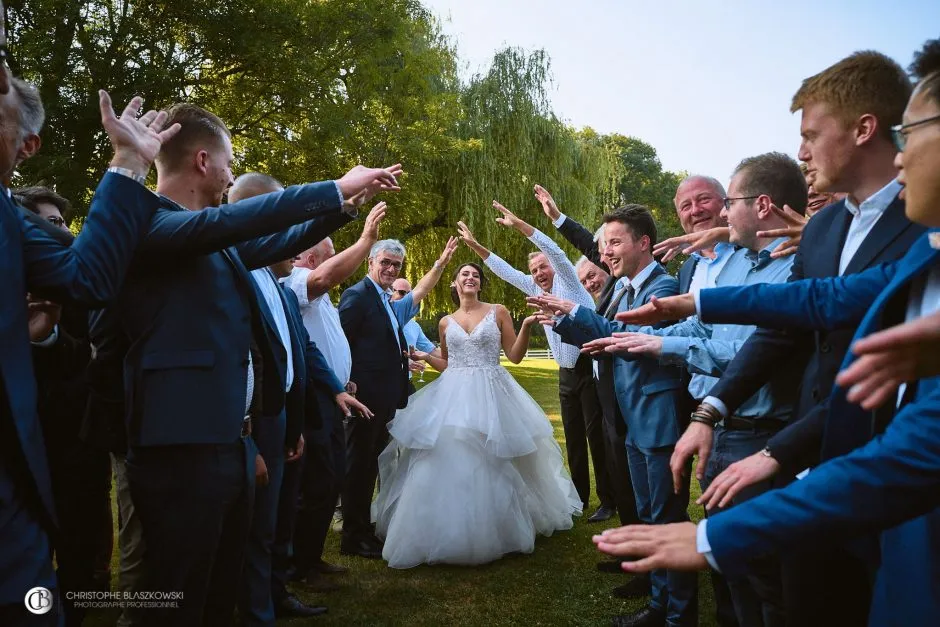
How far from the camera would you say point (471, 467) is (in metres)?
5.31

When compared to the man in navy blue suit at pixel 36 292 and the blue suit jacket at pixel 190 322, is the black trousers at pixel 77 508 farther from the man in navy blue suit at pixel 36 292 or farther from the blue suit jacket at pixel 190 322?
the man in navy blue suit at pixel 36 292

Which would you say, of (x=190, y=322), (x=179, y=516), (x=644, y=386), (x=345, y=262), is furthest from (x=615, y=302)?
(x=179, y=516)

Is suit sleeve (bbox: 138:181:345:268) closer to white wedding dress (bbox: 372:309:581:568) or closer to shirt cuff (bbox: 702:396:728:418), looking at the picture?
shirt cuff (bbox: 702:396:728:418)

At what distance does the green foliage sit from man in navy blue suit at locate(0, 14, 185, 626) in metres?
9.31

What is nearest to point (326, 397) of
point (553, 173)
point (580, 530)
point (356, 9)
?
point (580, 530)

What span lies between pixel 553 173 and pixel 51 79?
476 inches

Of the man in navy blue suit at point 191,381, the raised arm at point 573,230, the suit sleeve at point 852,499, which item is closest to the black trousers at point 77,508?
the man in navy blue suit at point 191,381

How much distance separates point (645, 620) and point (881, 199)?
110 inches

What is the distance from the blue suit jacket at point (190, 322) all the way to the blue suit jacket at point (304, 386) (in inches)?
48.8

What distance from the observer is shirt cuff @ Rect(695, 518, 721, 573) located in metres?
1.29

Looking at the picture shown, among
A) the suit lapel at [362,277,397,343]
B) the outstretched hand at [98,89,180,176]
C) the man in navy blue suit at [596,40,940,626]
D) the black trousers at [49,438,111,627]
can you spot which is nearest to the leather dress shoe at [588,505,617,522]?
the suit lapel at [362,277,397,343]

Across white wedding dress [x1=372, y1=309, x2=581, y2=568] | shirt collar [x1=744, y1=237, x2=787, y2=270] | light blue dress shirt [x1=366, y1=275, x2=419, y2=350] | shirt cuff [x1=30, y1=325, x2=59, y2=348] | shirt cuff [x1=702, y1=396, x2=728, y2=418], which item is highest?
shirt collar [x1=744, y1=237, x2=787, y2=270]

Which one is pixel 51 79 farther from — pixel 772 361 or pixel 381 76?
pixel 772 361

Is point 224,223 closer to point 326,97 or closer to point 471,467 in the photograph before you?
point 471,467
